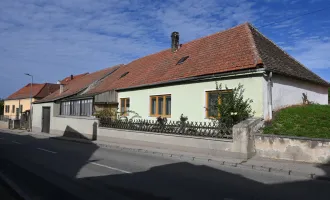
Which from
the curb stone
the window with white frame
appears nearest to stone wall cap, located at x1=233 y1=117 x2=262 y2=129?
the curb stone

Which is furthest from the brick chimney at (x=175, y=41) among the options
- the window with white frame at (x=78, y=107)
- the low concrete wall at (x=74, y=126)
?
the low concrete wall at (x=74, y=126)

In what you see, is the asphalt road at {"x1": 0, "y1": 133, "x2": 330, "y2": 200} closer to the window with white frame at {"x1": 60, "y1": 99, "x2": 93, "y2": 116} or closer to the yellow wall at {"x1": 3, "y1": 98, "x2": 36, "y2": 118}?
the window with white frame at {"x1": 60, "y1": 99, "x2": 93, "y2": 116}

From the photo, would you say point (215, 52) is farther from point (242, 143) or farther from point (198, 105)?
point (242, 143)

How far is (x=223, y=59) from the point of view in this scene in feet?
53.1

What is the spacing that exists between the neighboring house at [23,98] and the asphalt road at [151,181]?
138 ft

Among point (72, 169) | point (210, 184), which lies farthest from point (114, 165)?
point (210, 184)

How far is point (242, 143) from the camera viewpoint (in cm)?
1148

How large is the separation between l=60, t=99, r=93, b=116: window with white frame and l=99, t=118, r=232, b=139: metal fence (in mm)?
4326

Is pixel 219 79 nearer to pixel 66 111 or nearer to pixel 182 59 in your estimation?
pixel 182 59

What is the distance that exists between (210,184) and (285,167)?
3.28m

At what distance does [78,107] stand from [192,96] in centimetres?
1324

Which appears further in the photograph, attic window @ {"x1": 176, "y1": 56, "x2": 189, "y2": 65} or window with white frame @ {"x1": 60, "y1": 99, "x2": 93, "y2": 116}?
window with white frame @ {"x1": 60, "y1": 99, "x2": 93, "y2": 116}

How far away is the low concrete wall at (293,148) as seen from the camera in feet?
32.2

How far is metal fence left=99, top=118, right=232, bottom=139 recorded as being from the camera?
12766 millimetres
